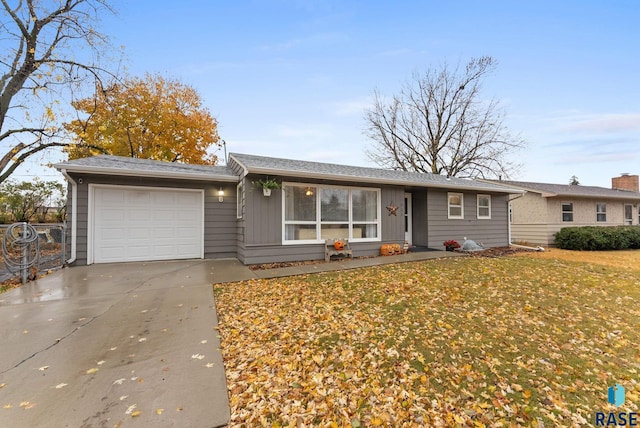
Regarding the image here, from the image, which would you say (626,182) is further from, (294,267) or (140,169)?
(140,169)

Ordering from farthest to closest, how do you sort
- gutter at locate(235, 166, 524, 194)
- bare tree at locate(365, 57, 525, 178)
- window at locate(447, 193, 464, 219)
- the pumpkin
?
bare tree at locate(365, 57, 525, 178) → window at locate(447, 193, 464, 219) → the pumpkin → gutter at locate(235, 166, 524, 194)

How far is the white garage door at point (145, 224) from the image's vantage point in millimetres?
7395

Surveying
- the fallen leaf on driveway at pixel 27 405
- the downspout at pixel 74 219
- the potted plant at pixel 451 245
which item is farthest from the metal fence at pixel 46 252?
the potted plant at pixel 451 245

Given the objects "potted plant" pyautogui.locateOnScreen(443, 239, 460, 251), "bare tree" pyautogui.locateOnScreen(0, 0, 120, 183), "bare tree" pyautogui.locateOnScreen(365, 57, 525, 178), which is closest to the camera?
"bare tree" pyautogui.locateOnScreen(0, 0, 120, 183)

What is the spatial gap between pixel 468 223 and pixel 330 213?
6.69m

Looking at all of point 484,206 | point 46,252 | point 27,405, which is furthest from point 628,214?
point 46,252

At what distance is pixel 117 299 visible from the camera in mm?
4664

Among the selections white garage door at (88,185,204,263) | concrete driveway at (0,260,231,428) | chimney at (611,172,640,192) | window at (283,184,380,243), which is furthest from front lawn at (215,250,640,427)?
chimney at (611,172,640,192)

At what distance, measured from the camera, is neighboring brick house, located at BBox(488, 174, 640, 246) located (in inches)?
542

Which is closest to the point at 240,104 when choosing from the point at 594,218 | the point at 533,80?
the point at 533,80

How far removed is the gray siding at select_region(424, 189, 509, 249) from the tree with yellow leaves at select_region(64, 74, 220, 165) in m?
15.1

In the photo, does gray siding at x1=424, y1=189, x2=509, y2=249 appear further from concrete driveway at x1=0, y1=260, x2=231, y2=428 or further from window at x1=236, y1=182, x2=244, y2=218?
concrete driveway at x1=0, y1=260, x2=231, y2=428

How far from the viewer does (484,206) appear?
39.2ft

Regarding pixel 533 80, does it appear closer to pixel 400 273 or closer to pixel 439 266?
pixel 439 266
